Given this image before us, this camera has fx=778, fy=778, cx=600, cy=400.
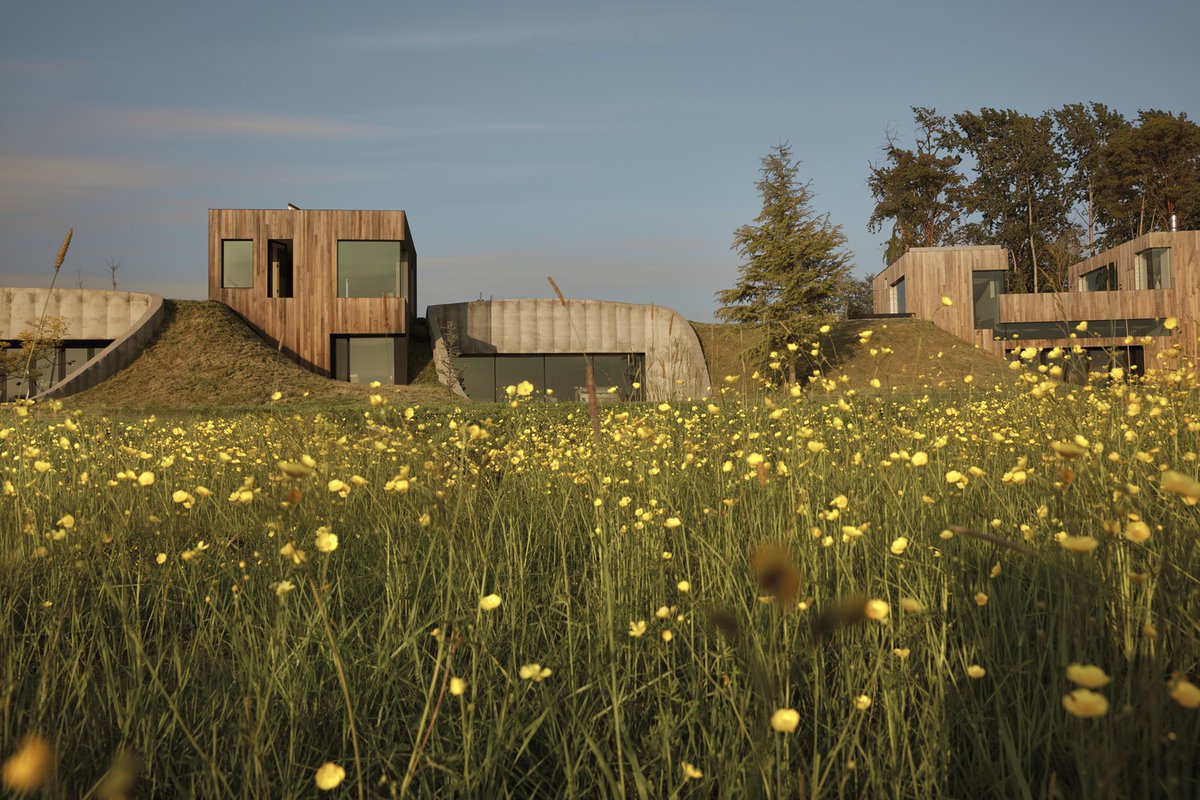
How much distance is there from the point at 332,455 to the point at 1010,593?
429 centimetres

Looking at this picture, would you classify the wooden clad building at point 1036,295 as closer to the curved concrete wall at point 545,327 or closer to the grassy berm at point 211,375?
the curved concrete wall at point 545,327

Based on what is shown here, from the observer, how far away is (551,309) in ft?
105

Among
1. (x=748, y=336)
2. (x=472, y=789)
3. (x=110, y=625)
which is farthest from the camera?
(x=748, y=336)

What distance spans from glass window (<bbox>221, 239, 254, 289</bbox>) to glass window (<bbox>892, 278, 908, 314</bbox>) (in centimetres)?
2839

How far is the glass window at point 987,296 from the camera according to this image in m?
34.2

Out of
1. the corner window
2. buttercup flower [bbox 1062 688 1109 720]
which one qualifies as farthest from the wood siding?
buttercup flower [bbox 1062 688 1109 720]

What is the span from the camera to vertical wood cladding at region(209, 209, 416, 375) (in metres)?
28.5

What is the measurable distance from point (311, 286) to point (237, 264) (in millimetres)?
3094

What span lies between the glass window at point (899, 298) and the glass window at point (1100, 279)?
9.24 meters

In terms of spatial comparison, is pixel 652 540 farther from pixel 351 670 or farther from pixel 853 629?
pixel 351 670

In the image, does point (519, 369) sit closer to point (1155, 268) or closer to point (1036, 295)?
point (1036, 295)

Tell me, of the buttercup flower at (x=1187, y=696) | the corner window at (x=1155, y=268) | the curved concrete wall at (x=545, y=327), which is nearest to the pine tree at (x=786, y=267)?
the curved concrete wall at (x=545, y=327)

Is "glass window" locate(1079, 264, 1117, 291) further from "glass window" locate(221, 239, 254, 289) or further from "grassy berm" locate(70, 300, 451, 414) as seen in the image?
"glass window" locate(221, 239, 254, 289)

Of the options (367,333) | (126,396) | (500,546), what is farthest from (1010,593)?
(367,333)
